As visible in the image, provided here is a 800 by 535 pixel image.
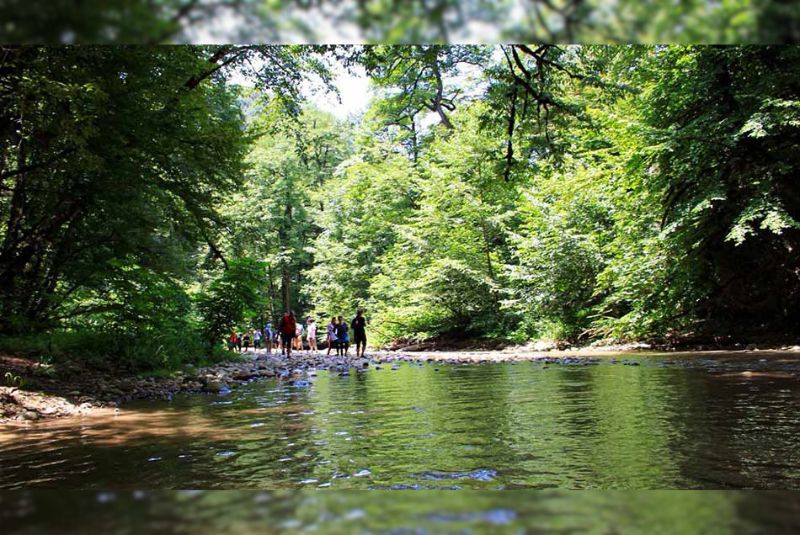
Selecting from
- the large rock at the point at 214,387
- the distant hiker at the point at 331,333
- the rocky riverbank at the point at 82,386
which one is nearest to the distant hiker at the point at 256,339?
the distant hiker at the point at 331,333

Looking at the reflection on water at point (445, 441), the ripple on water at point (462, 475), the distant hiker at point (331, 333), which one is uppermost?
the distant hiker at point (331, 333)

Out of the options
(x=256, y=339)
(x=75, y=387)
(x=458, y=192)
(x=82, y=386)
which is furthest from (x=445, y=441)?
(x=256, y=339)

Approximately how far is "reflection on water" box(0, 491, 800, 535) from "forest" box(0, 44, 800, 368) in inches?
126

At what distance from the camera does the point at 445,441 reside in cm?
477

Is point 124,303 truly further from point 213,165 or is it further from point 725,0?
point 725,0

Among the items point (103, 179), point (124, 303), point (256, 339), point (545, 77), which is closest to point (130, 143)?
point (103, 179)

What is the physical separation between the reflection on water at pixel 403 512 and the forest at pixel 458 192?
321 centimetres

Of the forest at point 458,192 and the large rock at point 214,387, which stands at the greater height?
the forest at point 458,192

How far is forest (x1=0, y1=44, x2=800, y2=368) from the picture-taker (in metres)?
6.57

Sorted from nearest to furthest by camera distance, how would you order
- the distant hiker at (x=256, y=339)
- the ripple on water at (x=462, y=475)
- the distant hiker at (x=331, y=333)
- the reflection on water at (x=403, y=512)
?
the reflection on water at (x=403, y=512) → the ripple on water at (x=462, y=475) → the distant hiker at (x=331, y=333) → the distant hiker at (x=256, y=339)

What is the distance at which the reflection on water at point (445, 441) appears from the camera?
11.5 feet

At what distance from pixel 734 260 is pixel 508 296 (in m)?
11.0

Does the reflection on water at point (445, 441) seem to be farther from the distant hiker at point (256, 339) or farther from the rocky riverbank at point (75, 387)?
the distant hiker at point (256, 339)

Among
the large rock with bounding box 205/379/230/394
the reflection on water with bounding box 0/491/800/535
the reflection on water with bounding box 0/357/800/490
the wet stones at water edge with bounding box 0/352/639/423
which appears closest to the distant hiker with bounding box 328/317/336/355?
the wet stones at water edge with bounding box 0/352/639/423
